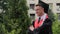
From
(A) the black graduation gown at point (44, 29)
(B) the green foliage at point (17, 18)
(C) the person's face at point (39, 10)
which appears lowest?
(B) the green foliage at point (17, 18)

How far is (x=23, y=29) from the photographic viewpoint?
16609mm

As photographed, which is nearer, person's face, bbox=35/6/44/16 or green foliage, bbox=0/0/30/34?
person's face, bbox=35/6/44/16

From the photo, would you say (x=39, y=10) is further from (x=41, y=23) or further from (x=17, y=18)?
(x=17, y=18)

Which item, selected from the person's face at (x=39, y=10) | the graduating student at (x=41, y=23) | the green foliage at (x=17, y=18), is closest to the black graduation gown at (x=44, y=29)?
the graduating student at (x=41, y=23)

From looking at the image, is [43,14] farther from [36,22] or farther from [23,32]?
[23,32]

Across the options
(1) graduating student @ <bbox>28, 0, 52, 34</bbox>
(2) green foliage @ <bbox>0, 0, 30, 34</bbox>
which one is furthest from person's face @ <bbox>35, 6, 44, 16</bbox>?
(2) green foliage @ <bbox>0, 0, 30, 34</bbox>

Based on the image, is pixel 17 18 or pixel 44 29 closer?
pixel 44 29

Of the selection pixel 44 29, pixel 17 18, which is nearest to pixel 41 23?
pixel 44 29

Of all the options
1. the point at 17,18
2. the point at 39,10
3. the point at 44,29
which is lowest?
the point at 17,18

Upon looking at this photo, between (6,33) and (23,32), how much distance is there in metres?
0.90

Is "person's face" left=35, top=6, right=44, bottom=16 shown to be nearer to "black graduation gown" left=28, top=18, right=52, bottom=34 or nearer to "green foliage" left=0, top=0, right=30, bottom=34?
"black graduation gown" left=28, top=18, right=52, bottom=34

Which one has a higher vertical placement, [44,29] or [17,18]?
[44,29]

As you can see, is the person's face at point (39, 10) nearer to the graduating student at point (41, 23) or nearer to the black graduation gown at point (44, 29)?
the graduating student at point (41, 23)

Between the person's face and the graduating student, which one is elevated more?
the person's face
